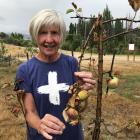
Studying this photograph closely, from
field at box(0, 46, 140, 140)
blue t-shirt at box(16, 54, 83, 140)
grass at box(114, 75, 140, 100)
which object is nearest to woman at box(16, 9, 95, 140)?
blue t-shirt at box(16, 54, 83, 140)

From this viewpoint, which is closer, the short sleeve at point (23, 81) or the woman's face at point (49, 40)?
the woman's face at point (49, 40)

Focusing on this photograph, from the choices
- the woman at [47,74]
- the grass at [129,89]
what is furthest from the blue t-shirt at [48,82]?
the grass at [129,89]

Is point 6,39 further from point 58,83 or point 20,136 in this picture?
point 58,83

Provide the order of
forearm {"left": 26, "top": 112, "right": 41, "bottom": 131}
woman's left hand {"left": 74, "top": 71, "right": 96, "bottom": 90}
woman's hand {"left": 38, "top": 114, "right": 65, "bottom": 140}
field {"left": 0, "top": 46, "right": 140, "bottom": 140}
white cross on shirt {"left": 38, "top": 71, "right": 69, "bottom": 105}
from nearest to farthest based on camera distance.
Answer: woman's hand {"left": 38, "top": 114, "right": 65, "bottom": 140}, woman's left hand {"left": 74, "top": 71, "right": 96, "bottom": 90}, forearm {"left": 26, "top": 112, "right": 41, "bottom": 131}, white cross on shirt {"left": 38, "top": 71, "right": 69, "bottom": 105}, field {"left": 0, "top": 46, "right": 140, "bottom": 140}

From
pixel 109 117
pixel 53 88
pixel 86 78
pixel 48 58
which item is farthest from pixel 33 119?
pixel 109 117

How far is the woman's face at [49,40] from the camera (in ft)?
7.84

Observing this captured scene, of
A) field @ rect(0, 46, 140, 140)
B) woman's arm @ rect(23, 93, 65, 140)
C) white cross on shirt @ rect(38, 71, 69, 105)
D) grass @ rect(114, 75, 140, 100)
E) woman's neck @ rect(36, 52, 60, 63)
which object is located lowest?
grass @ rect(114, 75, 140, 100)

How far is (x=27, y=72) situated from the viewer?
2576mm

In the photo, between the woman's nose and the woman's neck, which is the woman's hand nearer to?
the woman's nose

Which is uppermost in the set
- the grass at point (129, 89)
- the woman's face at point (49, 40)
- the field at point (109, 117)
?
the woman's face at point (49, 40)

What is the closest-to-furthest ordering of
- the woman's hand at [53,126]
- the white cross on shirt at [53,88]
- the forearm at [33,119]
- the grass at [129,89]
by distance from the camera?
the woman's hand at [53,126] → the forearm at [33,119] → the white cross on shirt at [53,88] → the grass at [129,89]

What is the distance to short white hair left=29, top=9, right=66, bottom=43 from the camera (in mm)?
2361

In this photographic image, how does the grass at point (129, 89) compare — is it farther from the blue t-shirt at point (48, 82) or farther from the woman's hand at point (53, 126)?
the woman's hand at point (53, 126)

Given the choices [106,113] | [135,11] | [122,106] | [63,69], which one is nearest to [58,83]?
[63,69]
